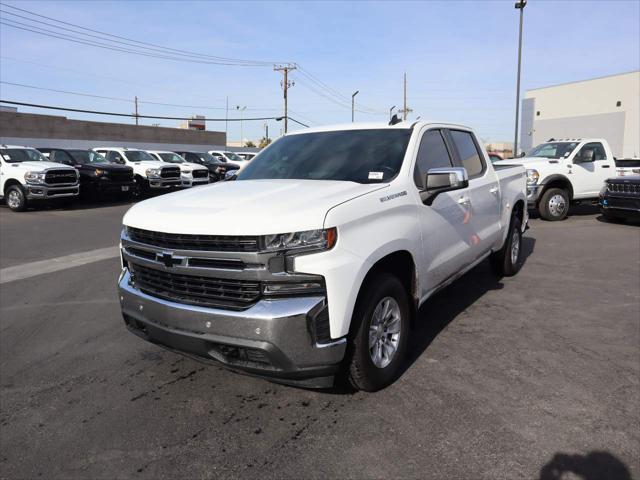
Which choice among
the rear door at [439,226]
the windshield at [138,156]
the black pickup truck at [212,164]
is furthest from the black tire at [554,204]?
the black pickup truck at [212,164]

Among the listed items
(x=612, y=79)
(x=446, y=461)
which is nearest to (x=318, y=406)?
(x=446, y=461)

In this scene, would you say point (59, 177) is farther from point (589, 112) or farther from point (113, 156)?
point (589, 112)

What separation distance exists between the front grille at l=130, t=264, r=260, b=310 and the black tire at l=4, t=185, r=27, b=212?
1433 cm

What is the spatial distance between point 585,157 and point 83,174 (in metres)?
16.0

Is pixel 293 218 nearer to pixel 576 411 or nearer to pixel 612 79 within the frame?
pixel 576 411

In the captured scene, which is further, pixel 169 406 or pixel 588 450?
pixel 169 406

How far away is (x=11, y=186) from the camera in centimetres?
1554

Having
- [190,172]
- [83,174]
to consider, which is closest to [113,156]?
[190,172]

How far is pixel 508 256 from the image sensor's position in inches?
254

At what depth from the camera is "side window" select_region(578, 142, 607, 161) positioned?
41.5 feet

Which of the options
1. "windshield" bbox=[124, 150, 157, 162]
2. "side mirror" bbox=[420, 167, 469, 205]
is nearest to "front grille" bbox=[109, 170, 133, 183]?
"windshield" bbox=[124, 150, 157, 162]

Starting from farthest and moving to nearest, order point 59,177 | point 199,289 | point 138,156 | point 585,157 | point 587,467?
point 138,156, point 59,177, point 585,157, point 199,289, point 587,467

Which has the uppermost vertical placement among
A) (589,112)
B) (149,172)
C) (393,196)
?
(589,112)

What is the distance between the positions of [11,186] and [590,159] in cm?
1687
